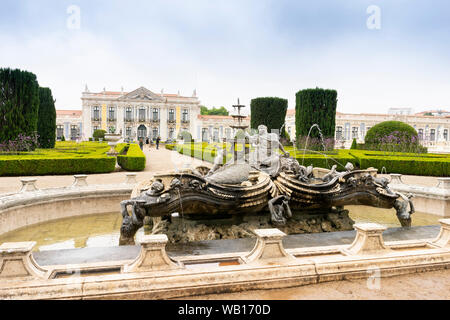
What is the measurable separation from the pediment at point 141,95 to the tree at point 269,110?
3672cm

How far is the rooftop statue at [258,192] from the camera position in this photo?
17.0 feet

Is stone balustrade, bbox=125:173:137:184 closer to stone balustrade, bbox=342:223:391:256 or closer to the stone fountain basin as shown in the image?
the stone fountain basin

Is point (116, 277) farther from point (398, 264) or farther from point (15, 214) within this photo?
point (15, 214)

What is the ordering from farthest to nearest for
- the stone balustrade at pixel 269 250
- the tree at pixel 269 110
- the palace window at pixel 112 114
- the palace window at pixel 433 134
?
the palace window at pixel 112 114 → the palace window at pixel 433 134 → the tree at pixel 269 110 → the stone balustrade at pixel 269 250

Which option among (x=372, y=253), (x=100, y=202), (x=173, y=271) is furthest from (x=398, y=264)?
(x=100, y=202)

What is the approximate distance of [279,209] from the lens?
19.6ft

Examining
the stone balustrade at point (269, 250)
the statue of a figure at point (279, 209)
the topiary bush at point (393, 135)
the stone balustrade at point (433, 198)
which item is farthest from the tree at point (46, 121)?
the topiary bush at point (393, 135)

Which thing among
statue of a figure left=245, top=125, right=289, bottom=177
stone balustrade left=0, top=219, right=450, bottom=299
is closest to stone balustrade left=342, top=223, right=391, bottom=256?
stone balustrade left=0, top=219, right=450, bottom=299

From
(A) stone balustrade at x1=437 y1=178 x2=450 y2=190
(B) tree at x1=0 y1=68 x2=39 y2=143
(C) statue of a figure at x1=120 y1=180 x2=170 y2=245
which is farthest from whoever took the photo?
(B) tree at x1=0 y1=68 x2=39 y2=143

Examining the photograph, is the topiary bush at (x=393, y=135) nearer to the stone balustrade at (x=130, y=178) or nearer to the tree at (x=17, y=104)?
the stone balustrade at (x=130, y=178)

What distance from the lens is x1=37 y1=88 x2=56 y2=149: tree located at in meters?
25.0

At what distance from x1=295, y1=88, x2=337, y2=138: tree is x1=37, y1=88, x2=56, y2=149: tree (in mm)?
19692

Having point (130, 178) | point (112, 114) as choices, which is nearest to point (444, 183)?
point (130, 178)

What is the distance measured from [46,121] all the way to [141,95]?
3572cm
